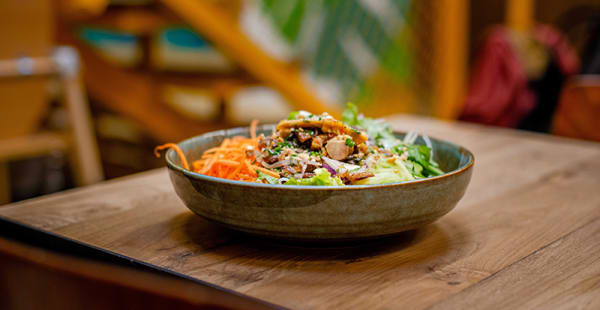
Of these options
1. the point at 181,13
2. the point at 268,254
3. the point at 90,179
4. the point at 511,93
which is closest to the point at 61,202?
the point at 268,254

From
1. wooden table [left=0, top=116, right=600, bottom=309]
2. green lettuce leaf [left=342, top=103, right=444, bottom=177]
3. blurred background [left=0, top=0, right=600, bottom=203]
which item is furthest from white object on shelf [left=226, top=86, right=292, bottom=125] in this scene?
green lettuce leaf [left=342, top=103, right=444, bottom=177]

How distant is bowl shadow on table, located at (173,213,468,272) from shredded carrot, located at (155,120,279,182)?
9 cm

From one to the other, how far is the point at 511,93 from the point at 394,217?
226cm

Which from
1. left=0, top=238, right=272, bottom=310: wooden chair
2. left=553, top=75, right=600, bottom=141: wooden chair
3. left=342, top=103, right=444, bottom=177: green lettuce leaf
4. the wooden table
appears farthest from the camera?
left=553, top=75, right=600, bottom=141: wooden chair

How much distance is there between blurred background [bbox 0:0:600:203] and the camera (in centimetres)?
289

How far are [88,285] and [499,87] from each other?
2.70m

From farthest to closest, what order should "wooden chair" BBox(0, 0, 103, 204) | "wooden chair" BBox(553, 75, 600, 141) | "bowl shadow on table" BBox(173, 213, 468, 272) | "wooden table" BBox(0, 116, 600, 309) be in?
"wooden chair" BBox(0, 0, 103, 204)
"wooden chair" BBox(553, 75, 600, 141)
"bowl shadow on table" BBox(173, 213, 468, 272)
"wooden table" BBox(0, 116, 600, 309)

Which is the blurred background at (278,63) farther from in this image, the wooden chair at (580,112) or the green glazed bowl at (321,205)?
the green glazed bowl at (321,205)

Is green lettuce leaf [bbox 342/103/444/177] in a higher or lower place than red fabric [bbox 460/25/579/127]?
higher

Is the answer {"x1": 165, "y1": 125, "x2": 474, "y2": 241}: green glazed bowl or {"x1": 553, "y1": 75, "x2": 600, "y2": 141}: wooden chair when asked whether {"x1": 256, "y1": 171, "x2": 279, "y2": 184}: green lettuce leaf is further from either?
{"x1": 553, "y1": 75, "x2": 600, "y2": 141}: wooden chair

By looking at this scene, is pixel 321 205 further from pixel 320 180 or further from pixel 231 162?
pixel 231 162

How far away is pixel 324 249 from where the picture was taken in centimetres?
89

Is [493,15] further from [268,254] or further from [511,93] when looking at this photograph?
[268,254]

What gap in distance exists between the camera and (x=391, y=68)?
3965mm
